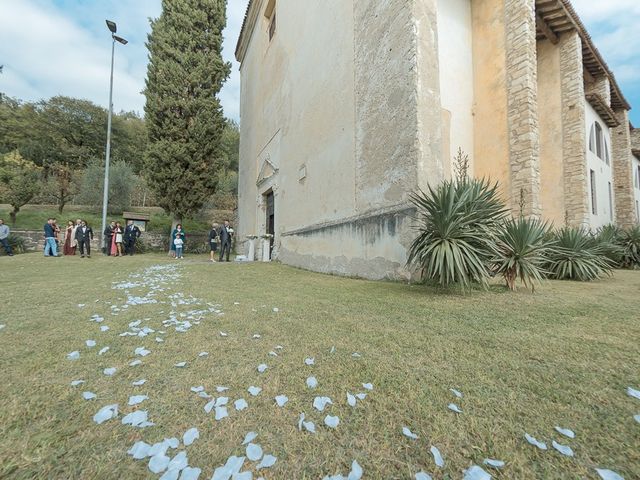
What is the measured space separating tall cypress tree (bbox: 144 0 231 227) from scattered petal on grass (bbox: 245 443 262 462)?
51.3ft

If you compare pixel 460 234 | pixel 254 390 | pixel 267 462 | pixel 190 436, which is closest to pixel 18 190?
pixel 254 390

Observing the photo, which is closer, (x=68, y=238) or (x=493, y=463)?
Result: (x=493, y=463)

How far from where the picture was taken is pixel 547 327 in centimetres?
309

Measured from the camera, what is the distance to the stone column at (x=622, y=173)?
15822 millimetres

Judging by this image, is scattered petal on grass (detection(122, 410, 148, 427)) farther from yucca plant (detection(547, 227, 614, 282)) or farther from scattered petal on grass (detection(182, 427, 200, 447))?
yucca plant (detection(547, 227, 614, 282))

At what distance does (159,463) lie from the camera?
131 centimetres

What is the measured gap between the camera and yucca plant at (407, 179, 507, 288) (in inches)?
167

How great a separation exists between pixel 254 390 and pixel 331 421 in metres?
0.56

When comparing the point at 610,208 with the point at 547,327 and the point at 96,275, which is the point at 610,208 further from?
the point at 96,275

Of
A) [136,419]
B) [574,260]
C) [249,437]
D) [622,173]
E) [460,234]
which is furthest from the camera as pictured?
[622,173]

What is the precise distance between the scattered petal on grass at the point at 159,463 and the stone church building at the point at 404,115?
4.81m

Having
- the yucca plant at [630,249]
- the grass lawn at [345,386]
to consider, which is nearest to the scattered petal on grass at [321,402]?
the grass lawn at [345,386]

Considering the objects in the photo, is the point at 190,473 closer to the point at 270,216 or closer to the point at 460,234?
the point at 460,234

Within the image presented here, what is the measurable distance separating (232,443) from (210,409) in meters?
0.33
